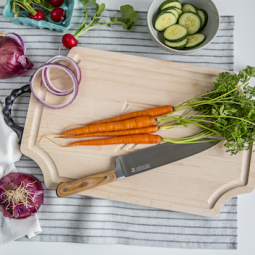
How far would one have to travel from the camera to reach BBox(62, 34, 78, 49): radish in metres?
1.53

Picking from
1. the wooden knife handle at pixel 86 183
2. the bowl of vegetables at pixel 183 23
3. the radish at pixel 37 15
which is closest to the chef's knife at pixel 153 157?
the wooden knife handle at pixel 86 183

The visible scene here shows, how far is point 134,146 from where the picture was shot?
5.01 ft

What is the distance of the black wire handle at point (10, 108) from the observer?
1.53m

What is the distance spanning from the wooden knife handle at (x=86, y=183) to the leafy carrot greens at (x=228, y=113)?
49 centimetres

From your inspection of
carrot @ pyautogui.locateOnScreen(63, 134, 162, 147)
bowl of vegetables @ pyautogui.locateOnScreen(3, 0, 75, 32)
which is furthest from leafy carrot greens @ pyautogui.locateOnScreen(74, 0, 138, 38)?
carrot @ pyautogui.locateOnScreen(63, 134, 162, 147)

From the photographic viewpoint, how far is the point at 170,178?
1507mm

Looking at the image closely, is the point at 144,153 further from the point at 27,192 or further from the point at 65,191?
the point at 27,192

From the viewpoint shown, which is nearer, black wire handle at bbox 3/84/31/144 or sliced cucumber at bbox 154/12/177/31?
sliced cucumber at bbox 154/12/177/31

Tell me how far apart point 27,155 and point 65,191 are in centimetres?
40

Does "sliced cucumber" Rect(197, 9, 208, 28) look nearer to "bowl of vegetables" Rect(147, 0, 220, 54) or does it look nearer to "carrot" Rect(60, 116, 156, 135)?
"bowl of vegetables" Rect(147, 0, 220, 54)

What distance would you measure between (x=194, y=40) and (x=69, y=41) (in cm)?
93

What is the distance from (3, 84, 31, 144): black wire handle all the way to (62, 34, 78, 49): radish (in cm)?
43

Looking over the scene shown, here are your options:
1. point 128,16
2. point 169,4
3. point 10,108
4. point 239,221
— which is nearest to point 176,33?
point 169,4

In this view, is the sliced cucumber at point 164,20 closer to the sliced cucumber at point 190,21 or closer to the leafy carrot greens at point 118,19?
the sliced cucumber at point 190,21
